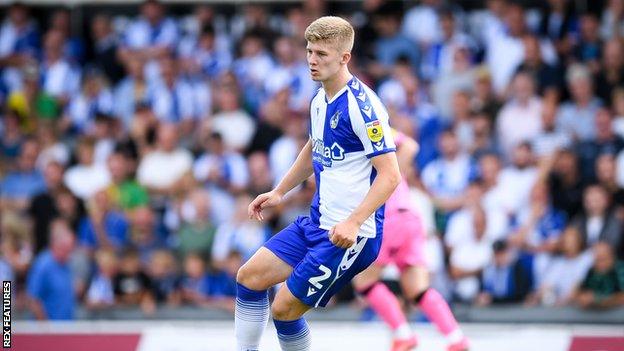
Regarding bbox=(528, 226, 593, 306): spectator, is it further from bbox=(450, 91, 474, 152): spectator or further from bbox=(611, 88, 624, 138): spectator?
bbox=(450, 91, 474, 152): spectator

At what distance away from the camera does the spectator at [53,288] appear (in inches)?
504

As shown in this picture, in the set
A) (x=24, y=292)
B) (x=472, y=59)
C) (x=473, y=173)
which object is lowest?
(x=24, y=292)

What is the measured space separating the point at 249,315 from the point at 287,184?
0.87 m

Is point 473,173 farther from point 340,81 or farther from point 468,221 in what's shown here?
point 340,81

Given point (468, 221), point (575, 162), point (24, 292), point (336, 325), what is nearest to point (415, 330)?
point (336, 325)

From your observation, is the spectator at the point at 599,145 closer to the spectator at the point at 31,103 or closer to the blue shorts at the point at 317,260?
the blue shorts at the point at 317,260

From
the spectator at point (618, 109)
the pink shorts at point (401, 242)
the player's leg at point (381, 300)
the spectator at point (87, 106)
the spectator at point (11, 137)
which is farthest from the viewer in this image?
the spectator at point (87, 106)

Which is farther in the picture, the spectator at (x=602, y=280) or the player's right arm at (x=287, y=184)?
the spectator at (x=602, y=280)

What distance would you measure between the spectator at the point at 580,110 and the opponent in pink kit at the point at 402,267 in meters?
4.45

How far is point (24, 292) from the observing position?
537 inches

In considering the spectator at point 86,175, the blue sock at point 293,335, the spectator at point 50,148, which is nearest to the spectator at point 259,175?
the spectator at point 86,175

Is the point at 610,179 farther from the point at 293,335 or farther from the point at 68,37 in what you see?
the point at 68,37

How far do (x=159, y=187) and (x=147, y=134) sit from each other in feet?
2.55

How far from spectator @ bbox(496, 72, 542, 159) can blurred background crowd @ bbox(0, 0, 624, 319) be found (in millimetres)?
24
